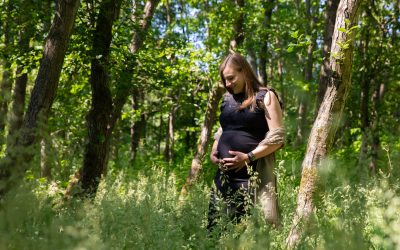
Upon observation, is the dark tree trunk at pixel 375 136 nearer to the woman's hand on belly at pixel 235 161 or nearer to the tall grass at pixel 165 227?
the woman's hand on belly at pixel 235 161

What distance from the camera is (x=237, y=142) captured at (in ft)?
14.0

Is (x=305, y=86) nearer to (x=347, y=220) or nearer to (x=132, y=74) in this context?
(x=132, y=74)

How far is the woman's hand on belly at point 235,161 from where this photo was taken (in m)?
4.09

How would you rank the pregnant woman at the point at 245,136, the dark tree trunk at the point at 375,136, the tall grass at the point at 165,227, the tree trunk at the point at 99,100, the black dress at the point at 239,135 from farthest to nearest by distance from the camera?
the dark tree trunk at the point at 375,136, the tree trunk at the point at 99,100, the black dress at the point at 239,135, the pregnant woman at the point at 245,136, the tall grass at the point at 165,227

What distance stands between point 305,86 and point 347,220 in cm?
1172

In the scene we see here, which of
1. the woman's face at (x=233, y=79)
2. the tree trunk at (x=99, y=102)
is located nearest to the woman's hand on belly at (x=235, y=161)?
the woman's face at (x=233, y=79)

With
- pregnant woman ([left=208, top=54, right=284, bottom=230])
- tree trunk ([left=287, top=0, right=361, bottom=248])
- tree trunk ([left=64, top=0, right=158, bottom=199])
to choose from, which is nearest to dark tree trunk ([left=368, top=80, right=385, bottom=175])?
tree trunk ([left=64, top=0, right=158, bottom=199])

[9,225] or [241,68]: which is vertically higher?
[241,68]

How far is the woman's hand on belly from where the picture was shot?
13.4 feet

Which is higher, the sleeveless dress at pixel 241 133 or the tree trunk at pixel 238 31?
the tree trunk at pixel 238 31

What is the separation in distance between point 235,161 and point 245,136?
263mm

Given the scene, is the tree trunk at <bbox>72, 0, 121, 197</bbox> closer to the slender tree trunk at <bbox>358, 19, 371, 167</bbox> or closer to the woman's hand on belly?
the woman's hand on belly

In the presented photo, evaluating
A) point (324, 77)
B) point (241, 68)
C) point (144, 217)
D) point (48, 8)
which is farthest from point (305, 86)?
point (144, 217)

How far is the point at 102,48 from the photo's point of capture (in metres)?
6.90
